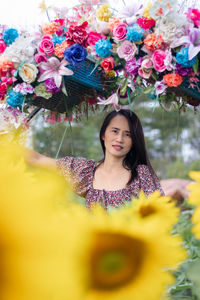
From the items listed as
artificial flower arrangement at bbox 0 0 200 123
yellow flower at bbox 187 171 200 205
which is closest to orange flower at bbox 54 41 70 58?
artificial flower arrangement at bbox 0 0 200 123

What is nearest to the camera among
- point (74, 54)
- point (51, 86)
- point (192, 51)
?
point (192, 51)

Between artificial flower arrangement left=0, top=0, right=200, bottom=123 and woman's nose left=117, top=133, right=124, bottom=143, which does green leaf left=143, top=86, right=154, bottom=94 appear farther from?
woman's nose left=117, top=133, right=124, bottom=143

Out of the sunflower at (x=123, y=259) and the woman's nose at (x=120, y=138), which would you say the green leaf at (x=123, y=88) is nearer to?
the woman's nose at (x=120, y=138)

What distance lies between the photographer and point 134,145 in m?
1.95

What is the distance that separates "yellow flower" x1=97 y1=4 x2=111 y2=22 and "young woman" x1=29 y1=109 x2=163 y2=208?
1.61ft

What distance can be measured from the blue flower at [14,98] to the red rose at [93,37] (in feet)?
1.24

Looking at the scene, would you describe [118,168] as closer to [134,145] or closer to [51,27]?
[134,145]

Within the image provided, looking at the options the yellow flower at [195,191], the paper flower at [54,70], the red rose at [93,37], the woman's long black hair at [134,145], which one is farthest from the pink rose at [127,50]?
the yellow flower at [195,191]

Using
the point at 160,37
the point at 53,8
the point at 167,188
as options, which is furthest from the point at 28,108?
the point at 167,188

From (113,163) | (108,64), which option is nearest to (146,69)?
(108,64)

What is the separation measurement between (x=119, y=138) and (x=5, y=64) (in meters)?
0.65

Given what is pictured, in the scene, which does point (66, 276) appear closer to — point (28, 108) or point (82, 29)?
point (82, 29)

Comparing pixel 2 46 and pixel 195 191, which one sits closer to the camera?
pixel 195 191

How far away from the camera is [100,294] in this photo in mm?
127
